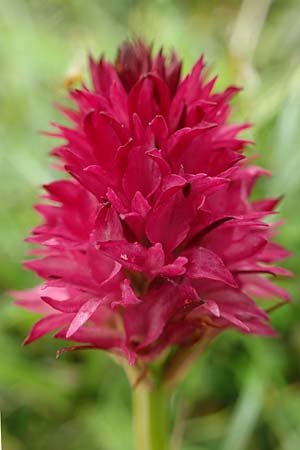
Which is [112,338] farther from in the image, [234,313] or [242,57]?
[242,57]

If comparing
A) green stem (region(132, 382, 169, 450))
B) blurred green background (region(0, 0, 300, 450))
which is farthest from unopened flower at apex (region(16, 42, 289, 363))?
blurred green background (region(0, 0, 300, 450))

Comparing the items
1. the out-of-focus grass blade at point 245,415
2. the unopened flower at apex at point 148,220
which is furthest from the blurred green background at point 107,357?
the unopened flower at apex at point 148,220

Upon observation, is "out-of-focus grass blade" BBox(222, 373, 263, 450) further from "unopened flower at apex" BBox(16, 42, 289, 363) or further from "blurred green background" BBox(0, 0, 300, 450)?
"unopened flower at apex" BBox(16, 42, 289, 363)

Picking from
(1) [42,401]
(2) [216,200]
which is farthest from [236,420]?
(2) [216,200]

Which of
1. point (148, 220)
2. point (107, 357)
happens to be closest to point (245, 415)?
point (107, 357)

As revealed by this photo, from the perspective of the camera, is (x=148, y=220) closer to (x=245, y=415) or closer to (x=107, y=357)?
(x=245, y=415)

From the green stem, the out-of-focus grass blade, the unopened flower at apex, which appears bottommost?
the out-of-focus grass blade
